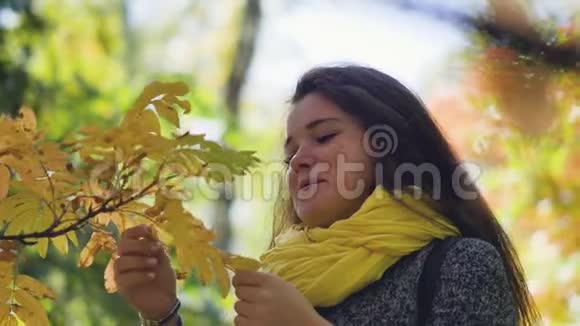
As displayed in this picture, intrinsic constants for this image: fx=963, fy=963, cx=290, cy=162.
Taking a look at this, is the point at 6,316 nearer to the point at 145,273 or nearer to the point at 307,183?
the point at 145,273

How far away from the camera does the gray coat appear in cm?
103

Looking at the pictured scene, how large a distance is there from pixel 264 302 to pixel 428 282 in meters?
0.23

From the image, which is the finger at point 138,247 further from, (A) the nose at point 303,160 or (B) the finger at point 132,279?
(A) the nose at point 303,160

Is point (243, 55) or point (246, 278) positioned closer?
point (246, 278)

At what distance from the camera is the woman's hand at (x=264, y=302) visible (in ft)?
3.03

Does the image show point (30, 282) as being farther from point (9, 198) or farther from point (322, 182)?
point (322, 182)

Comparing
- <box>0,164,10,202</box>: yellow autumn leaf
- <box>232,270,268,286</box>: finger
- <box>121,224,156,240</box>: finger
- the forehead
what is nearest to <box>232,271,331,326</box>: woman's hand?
<box>232,270,268,286</box>: finger

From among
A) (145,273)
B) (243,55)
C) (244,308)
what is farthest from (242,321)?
(243,55)

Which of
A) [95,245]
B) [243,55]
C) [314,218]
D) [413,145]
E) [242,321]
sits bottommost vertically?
[242,321]

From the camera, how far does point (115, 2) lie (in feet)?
17.9

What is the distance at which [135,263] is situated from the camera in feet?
3.28

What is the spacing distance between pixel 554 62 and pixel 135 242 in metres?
0.51

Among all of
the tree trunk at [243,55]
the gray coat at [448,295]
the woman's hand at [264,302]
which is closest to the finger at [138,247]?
the woman's hand at [264,302]

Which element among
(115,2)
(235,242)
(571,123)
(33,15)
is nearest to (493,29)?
(571,123)
